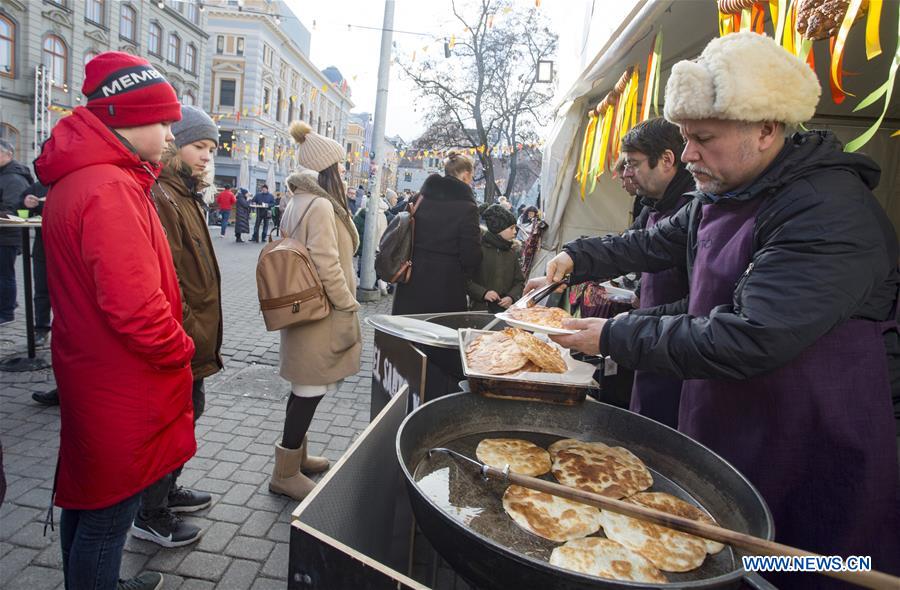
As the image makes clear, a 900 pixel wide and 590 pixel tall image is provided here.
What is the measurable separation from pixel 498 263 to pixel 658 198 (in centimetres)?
224

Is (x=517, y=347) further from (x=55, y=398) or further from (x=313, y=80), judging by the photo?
(x=313, y=80)

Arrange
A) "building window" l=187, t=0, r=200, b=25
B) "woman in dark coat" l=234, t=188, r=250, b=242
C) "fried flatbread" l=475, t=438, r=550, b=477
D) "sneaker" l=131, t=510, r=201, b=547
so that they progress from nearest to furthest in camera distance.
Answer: "fried flatbread" l=475, t=438, r=550, b=477 < "sneaker" l=131, t=510, r=201, b=547 < "woman in dark coat" l=234, t=188, r=250, b=242 < "building window" l=187, t=0, r=200, b=25

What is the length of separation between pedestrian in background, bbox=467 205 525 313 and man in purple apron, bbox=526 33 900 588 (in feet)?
11.0

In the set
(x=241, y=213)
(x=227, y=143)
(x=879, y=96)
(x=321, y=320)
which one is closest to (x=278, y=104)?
(x=227, y=143)

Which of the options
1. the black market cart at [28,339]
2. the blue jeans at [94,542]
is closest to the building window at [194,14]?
the black market cart at [28,339]

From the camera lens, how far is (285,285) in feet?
9.80

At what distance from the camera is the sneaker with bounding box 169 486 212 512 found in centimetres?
311

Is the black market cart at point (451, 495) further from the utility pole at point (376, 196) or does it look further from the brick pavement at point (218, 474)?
the utility pole at point (376, 196)

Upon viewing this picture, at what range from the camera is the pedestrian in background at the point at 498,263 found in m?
5.16

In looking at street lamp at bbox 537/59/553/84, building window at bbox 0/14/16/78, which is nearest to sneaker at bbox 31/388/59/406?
street lamp at bbox 537/59/553/84

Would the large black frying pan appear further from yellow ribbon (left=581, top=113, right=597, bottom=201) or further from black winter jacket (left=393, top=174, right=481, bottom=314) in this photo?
yellow ribbon (left=581, top=113, right=597, bottom=201)

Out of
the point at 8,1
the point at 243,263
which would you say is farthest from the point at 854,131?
the point at 8,1

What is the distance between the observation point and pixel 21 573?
8.18 ft

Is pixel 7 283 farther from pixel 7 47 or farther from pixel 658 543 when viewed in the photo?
pixel 7 47
